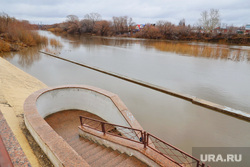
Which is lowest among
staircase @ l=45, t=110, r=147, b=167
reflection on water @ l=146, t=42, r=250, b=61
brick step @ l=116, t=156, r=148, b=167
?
staircase @ l=45, t=110, r=147, b=167

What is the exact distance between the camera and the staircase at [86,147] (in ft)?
12.2

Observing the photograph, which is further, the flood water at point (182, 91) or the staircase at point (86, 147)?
the flood water at point (182, 91)

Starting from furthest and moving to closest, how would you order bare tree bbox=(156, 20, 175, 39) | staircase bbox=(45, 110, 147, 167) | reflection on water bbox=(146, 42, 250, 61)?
bare tree bbox=(156, 20, 175, 39) < reflection on water bbox=(146, 42, 250, 61) < staircase bbox=(45, 110, 147, 167)

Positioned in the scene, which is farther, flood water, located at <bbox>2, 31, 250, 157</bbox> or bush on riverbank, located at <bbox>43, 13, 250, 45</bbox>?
bush on riverbank, located at <bbox>43, 13, 250, 45</bbox>

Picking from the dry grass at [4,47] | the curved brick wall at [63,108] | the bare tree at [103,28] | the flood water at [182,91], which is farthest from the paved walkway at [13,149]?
the bare tree at [103,28]

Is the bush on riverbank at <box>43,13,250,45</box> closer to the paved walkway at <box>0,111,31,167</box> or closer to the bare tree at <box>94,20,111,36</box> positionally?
the bare tree at <box>94,20,111,36</box>

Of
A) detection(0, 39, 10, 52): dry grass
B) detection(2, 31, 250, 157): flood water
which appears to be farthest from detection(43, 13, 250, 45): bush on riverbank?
detection(0, 39, 10, 52): dry grass

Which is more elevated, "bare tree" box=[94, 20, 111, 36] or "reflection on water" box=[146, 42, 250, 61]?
"bare tree" box=[94, 20, 111, 36]

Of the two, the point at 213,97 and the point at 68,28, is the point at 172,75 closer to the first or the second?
the point at 213,97

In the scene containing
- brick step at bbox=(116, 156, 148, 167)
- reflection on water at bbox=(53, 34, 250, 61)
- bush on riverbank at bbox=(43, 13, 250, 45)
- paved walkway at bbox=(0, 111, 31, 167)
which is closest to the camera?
paved walkway at bbox=(0, 111, 31, 167)

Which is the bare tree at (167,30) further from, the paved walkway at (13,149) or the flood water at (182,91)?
the paved walkway at (13,149)

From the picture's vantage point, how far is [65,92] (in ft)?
21.3

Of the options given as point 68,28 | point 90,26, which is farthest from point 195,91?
point 68,28

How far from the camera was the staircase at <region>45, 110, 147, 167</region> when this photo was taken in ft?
12.2
